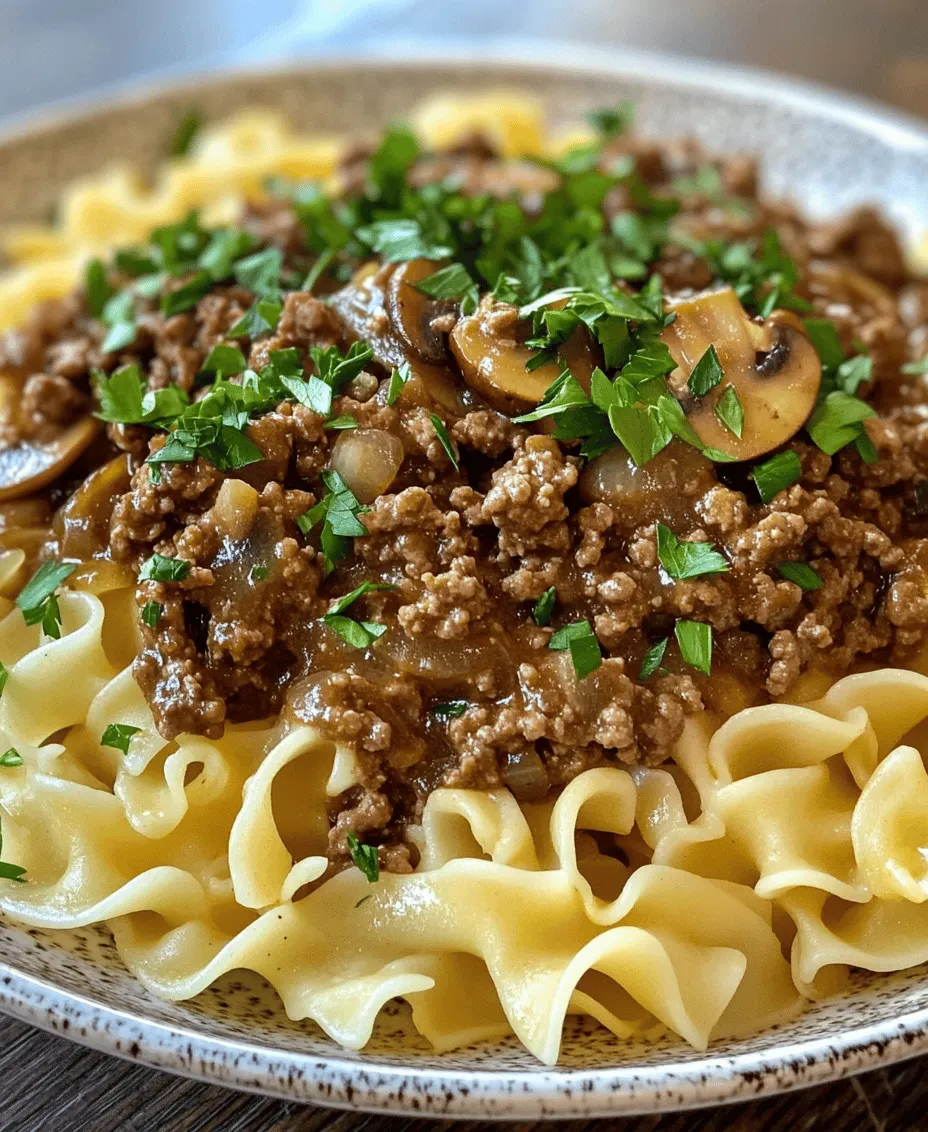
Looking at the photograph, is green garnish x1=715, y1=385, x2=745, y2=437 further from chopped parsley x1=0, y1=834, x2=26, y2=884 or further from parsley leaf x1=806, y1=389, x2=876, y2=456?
chopped parsley x1=0, y1=834, x2=26, y2=884

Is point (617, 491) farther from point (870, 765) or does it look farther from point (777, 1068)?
point (777, 1068)

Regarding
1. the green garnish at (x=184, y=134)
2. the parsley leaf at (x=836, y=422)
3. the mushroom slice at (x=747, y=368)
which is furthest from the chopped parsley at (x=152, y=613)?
the green garnish at (x=184, y=134)

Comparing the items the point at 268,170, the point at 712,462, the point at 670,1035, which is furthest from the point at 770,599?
the point at 268,170

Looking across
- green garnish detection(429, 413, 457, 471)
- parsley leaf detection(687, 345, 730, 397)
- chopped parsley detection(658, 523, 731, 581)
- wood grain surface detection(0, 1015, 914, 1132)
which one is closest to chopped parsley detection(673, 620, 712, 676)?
chopped parsley detection(658, 523, 731, 581)

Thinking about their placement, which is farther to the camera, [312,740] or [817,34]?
[817,34]

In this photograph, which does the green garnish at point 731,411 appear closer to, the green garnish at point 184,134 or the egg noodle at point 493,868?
the egg noodle at point 493,868

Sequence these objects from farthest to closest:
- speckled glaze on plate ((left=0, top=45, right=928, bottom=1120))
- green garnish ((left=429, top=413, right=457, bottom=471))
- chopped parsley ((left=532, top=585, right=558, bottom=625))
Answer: green garnish ((left=429, top=413, right=457, bottom=471)) → chopped parsley ((left=532, top=585, right=558, bottom=625)) → speckled glaze on plate ((left=0, top=45, right=928, bottom=1120))
